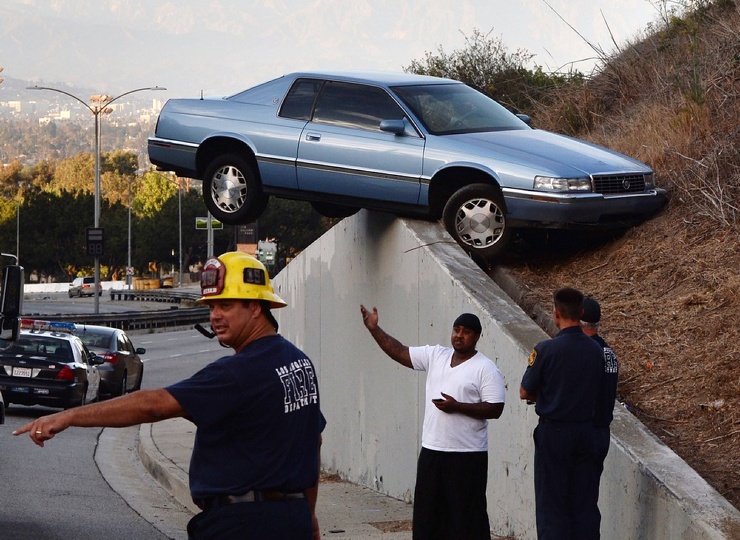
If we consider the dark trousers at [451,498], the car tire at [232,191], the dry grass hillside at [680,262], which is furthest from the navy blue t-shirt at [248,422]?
the car tire at [232,191]

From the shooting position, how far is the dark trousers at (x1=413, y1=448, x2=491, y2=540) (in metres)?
6.74

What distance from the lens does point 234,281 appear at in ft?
13.8

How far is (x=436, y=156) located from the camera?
10.6 m

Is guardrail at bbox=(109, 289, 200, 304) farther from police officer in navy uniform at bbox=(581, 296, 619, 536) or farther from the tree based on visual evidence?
police officer in navy uniform at bbox=(581, 296, 619, 536)

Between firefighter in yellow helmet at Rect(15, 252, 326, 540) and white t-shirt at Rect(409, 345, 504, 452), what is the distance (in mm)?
2629

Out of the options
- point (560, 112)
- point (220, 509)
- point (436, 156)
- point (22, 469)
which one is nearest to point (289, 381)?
point (220, 509)

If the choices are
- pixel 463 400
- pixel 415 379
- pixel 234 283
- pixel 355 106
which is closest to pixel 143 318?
pixel 355 106

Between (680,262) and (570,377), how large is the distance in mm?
3935

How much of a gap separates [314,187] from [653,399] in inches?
163

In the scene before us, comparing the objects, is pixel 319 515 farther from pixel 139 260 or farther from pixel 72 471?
pixel 139 260

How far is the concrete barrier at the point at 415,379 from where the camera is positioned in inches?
271

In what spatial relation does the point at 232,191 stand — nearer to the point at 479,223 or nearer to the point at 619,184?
the point at 479,223

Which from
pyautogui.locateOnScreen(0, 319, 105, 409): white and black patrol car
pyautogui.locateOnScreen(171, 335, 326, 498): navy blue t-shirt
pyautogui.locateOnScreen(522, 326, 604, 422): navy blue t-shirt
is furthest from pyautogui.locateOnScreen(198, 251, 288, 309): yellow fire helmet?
pyautogui.locateOnScreen(0, 319, 105, 409): white and black patrol car

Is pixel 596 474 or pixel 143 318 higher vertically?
pixel 596 474
